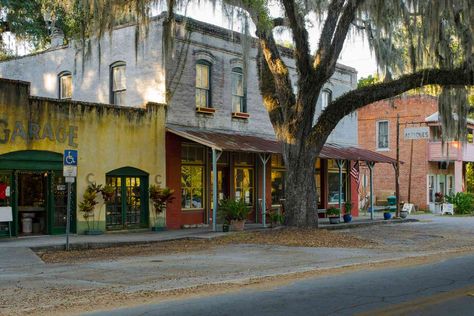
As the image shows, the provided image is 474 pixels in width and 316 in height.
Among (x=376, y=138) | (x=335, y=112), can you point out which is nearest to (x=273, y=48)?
(x=335, y=112)

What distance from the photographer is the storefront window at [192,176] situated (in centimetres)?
2256

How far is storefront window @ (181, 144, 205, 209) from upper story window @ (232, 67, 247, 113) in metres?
2.78

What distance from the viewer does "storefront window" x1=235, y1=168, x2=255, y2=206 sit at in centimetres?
2459

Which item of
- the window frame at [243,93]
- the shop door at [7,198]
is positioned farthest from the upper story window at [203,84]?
the shop door at [7,198]

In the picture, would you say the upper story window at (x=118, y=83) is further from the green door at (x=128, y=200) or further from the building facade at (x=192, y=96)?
the green door at (x=128, y=200)

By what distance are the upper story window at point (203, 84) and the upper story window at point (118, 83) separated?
2652 millimetres

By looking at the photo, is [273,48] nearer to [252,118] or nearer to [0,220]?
[252,118]

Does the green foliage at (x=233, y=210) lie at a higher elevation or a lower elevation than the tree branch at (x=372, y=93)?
lower

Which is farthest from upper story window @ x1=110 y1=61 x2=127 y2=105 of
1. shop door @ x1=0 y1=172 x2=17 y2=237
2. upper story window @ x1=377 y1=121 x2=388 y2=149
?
upper story window @ x1=377 y1=121 x2=388 y2=149

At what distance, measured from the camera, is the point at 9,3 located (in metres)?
27.2

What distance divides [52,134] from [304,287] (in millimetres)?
11162

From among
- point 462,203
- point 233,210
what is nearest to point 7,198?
point 233,210

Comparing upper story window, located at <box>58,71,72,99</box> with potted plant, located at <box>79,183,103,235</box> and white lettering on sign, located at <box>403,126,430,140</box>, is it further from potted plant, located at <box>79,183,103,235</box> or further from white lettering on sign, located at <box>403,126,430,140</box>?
white lettering on sign, located at <box>403,126,430,140</box>

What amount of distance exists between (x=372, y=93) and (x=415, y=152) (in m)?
22.3
